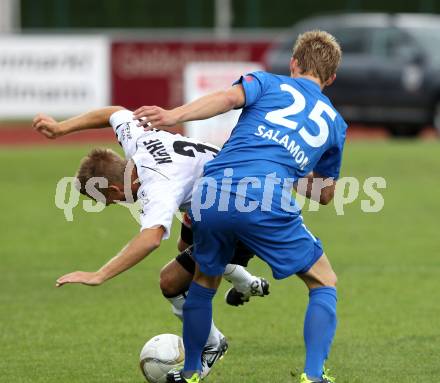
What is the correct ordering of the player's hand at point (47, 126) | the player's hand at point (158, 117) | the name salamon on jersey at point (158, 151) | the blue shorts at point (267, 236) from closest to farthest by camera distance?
1. the player's hand at point (158, 117)
2. the blue shorts at point (267, 236)
3. the name salamon on jersey at point (158, 151)
4. the player's hand at point (47, 126)

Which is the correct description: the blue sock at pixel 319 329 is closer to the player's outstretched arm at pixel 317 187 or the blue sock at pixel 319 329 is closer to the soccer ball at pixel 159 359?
the player's outstretched arm at pixel 317 187

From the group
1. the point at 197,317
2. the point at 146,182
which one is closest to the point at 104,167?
the point at 146,182

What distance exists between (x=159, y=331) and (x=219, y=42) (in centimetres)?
1852

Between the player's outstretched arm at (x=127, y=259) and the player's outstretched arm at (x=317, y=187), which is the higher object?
the player's outstretched arm at (x=317, y=187)

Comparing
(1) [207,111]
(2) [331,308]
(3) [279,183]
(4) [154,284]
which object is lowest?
(4) [154,284]

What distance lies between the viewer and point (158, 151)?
260 inches

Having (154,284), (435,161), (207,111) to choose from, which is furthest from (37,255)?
(435,161)

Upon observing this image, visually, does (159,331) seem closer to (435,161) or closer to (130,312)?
(130,312)

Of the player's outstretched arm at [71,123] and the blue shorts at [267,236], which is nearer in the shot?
the blue shorts at [267,236]

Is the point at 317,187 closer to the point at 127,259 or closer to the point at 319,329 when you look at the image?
the point at 319,329

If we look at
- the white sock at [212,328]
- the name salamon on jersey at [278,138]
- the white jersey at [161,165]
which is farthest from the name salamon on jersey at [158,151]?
the white sock at [212,328]

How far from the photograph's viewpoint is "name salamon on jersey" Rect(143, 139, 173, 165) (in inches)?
256

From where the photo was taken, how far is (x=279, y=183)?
6.26 m

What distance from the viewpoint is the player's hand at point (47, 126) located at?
661 cm
